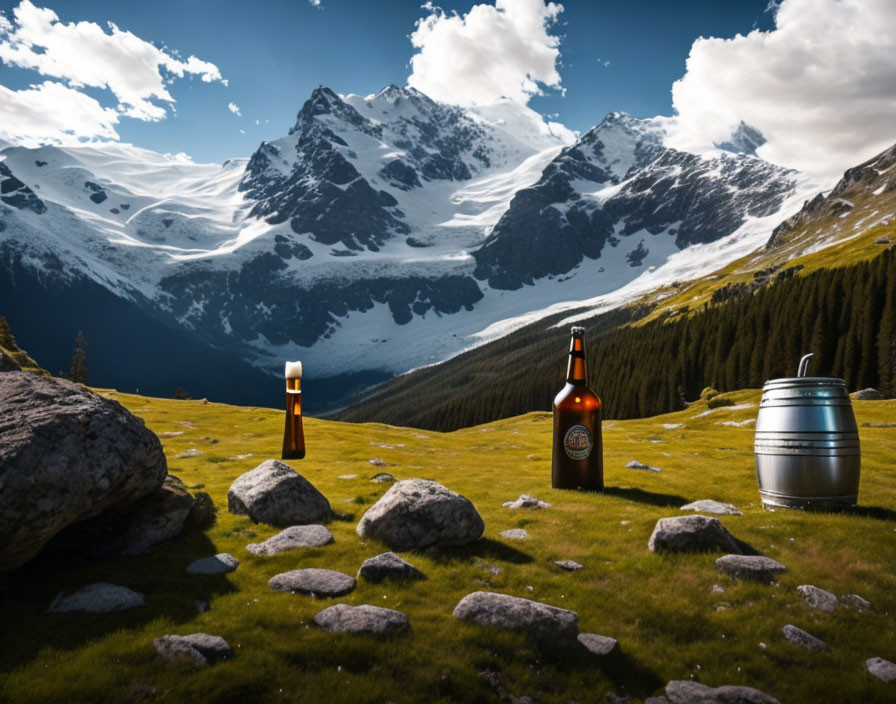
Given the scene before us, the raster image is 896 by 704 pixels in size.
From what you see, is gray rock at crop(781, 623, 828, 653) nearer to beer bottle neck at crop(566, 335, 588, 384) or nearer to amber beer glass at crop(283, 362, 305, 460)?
beer bottle neck at crop(566, 335, 588, 384)

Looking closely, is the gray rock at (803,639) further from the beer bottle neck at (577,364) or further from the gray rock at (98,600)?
the gray rock at (98,600)

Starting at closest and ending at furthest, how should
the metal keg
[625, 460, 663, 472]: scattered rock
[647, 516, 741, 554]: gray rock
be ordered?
[647, 516, 741, 554]: gray rock, the metal keg, [625, 460, 663, 472]: scattered rock

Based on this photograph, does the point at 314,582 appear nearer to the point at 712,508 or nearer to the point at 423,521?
the point at 423,521

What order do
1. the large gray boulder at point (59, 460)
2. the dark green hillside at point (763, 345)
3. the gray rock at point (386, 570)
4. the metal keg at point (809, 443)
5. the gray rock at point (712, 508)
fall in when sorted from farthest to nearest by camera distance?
the dark green hillside at point (763, 345) → the gray rock at point (712, 508) → the metal keg at point (809, 443) → the gray rock at point (386, 570) → the large gray boulder at point (59, 460)

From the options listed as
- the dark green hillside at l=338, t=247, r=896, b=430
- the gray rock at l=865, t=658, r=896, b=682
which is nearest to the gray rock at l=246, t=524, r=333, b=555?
the gray rock at l=865, t=658, r=896, b=682

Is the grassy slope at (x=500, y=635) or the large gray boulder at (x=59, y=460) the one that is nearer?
the grassy slope at (x=500, y=635)

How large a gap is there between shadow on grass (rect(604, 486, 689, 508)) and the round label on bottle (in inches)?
58.8

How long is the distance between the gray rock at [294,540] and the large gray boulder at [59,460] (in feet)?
8.89

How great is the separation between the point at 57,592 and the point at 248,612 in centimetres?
351

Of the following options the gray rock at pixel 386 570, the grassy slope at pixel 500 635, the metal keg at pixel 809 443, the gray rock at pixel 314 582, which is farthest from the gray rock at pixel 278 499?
the metal keg at pixel 809 443

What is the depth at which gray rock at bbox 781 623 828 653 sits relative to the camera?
7.62 m

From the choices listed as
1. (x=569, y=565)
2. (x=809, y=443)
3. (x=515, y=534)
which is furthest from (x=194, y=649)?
(x=809, y=443)

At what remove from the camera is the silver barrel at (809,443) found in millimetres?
12688

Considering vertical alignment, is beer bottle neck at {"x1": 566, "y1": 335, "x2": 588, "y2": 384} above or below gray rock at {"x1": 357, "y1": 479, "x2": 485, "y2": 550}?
above
